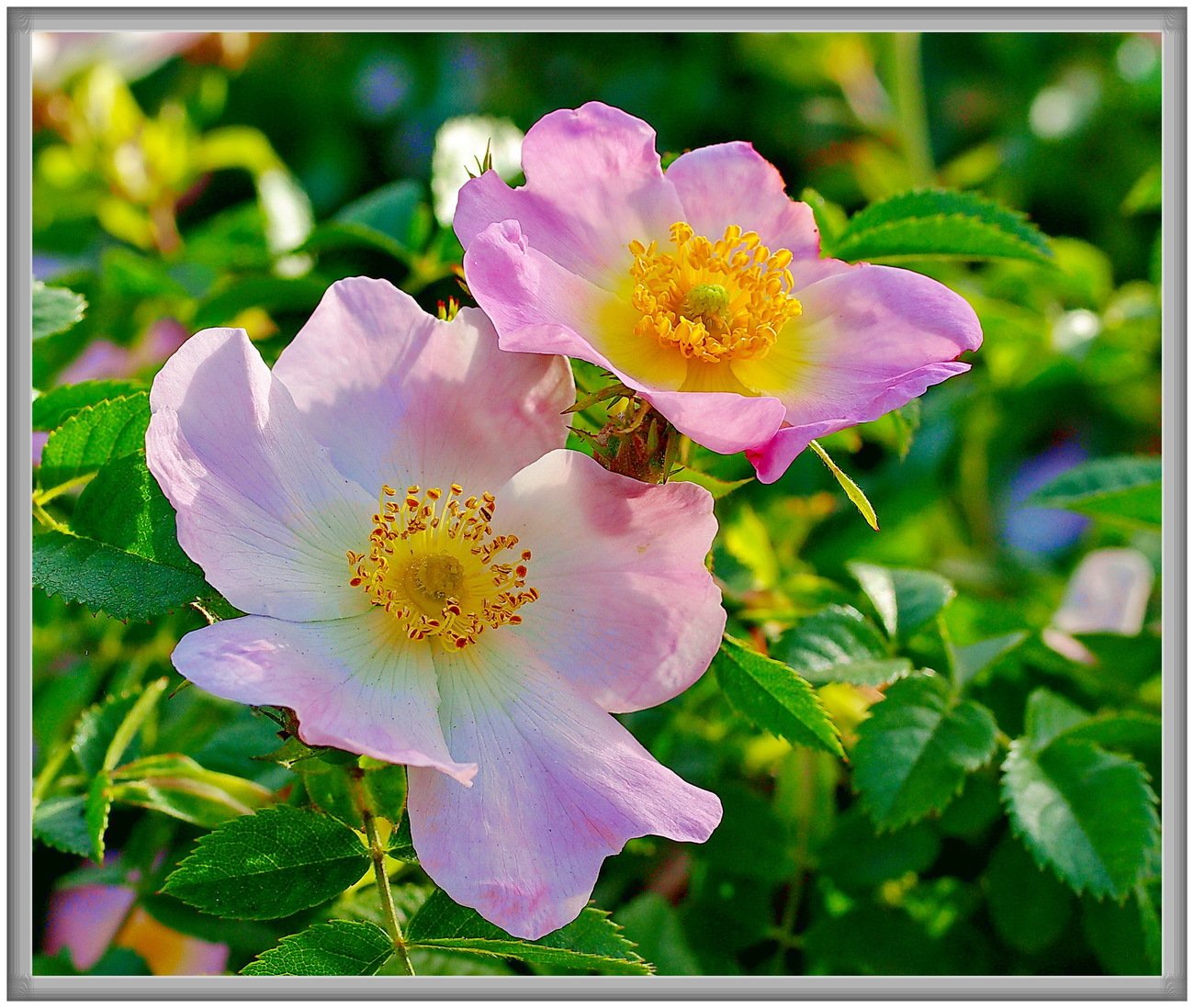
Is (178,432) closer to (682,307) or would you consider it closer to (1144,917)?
(682,307)

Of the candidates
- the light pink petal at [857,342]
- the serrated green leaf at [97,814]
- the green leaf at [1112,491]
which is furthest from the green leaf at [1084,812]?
the serrated green leaf at [97,814]

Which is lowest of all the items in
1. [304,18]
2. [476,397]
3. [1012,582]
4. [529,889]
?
[1012,582]

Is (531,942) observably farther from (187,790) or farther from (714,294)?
(714,294)

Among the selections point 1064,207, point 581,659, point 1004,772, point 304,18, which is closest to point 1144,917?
point 1004,772

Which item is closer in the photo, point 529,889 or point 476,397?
point 529,889

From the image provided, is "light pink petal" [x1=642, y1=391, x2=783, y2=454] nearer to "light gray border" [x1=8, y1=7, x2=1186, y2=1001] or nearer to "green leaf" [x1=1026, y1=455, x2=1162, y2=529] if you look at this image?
"light gray border" [x1=8, y1=7, x2=1186, y2=1001]

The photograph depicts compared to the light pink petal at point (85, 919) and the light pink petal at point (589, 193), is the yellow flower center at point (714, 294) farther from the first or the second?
the light pink petal at point (85, 919)
